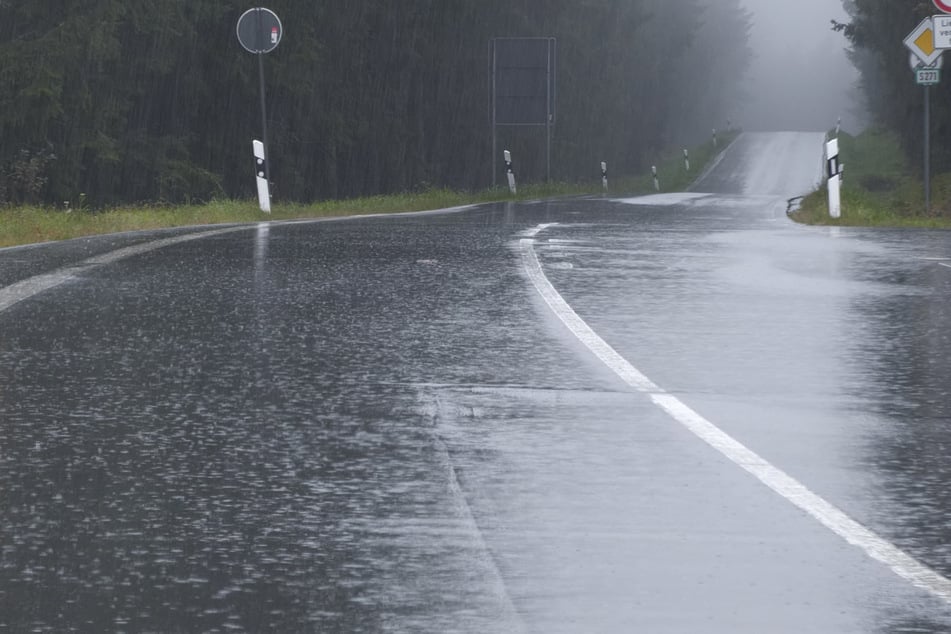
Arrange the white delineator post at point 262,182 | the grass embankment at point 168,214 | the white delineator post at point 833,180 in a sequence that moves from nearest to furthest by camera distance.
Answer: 1. the grass embankment at point 168,214
2. the white delineator post at point 833,180
3. the white delineator post at point 262,182

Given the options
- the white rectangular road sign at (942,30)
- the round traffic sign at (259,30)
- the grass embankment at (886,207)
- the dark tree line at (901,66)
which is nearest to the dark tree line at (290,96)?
the round traffic sign at (259,30)

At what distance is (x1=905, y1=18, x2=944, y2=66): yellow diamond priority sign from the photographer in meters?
26.5

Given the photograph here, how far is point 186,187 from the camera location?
4575 centimetres

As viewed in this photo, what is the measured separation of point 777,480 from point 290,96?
4934 cm

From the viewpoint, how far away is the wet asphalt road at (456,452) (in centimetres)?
481

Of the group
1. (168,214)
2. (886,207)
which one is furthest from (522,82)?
(168,214)

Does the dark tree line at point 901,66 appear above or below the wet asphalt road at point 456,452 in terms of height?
above

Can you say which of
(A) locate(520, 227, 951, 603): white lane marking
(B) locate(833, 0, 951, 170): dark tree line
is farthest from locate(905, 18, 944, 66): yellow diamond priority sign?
(B) locate(833, 0, 951, 170): dark tree line

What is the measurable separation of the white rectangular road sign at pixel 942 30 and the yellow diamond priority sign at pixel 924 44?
3.46 ft

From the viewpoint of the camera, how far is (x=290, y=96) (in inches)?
2151

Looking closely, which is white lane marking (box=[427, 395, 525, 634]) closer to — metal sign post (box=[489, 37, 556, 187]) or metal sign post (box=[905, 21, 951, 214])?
metal sign post (box=[905, 21, 951, 214])

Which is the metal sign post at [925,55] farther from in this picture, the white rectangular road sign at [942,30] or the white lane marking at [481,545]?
the white lane marking at [481,545]

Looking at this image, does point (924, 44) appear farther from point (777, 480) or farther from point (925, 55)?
point (777, 480)

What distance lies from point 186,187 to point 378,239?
91.5ft
